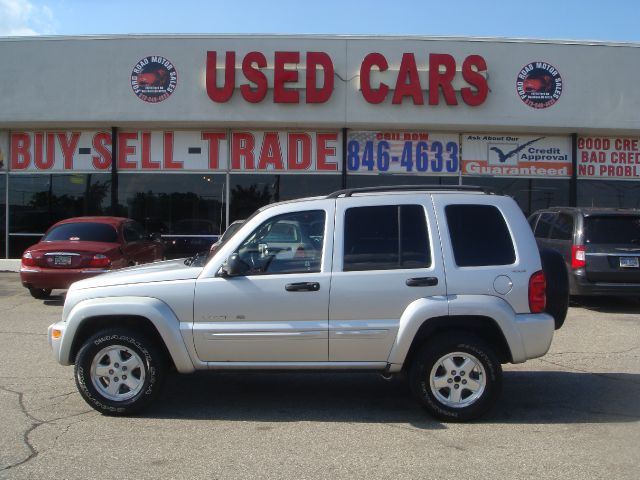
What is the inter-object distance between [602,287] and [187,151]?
436 inches

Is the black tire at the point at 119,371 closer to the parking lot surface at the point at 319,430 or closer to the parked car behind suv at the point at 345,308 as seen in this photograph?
the parked car behind suv at the point at 345,308

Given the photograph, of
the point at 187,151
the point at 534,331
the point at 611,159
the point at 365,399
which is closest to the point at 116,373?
the point at 365,399

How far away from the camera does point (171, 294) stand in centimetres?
543

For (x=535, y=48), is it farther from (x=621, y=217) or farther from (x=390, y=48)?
(x=621, y=217)

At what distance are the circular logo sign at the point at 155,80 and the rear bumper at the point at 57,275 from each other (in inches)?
258

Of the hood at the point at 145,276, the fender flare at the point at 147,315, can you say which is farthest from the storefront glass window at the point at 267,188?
the fender flare at the point at 147,315

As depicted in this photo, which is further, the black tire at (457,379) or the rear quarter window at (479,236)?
the rear quarter window at (479,236)

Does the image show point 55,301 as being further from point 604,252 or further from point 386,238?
point 604,252

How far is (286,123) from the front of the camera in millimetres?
16484

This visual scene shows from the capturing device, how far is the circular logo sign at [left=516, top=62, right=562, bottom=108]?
1644 centimetres

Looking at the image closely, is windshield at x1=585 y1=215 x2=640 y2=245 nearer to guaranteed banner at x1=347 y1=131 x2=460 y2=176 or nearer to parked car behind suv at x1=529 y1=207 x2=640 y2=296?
parked car behind suv at x1=529 y1=207 x2=640 y2=296

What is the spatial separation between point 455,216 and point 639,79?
44.8 feet

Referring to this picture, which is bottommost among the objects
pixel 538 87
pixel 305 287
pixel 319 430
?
pixel 319 430

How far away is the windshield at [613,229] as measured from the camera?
36.1 feet
